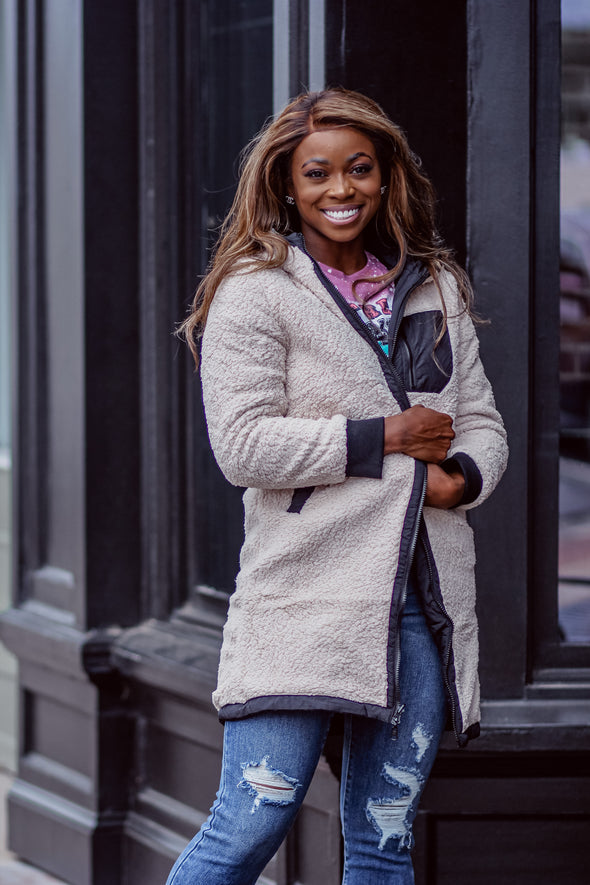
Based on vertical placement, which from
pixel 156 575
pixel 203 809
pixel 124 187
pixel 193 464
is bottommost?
pixel 203 809

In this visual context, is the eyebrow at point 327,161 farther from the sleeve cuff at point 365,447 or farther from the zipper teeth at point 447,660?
the zipper teeth at point 447,660

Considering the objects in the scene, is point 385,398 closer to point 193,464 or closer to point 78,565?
point 193,464

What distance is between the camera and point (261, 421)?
6.76ft

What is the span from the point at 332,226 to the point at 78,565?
1756mm

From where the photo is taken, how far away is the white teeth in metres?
2.19

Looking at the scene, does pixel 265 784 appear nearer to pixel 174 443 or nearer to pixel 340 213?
pixel 340 213

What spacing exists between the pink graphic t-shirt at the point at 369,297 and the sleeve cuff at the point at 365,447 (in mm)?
185

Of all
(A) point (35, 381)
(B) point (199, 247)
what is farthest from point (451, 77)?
(A) point (35, 381)

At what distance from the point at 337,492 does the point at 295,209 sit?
0.59 meters

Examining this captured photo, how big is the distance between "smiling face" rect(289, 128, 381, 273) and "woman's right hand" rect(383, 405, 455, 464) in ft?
1.19

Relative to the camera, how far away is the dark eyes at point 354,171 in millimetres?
2184

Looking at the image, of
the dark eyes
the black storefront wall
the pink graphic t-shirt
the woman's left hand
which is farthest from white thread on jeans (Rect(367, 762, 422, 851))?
the dark eyes

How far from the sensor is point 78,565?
11.8 ft

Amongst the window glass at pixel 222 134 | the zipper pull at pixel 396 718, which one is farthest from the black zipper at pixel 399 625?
the window glass at pixel 222 134
